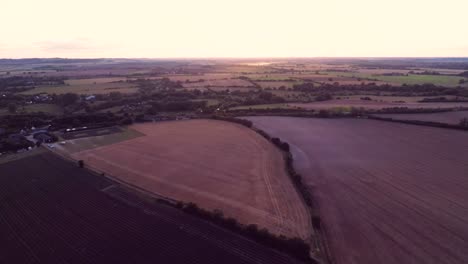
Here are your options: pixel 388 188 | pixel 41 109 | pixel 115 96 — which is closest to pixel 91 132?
pixel 41 109

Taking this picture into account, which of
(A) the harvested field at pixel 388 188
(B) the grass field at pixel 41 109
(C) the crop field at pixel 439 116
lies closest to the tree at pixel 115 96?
(B) the grass field at pixel 41 109

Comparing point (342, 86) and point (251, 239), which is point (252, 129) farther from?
point (342, 86)

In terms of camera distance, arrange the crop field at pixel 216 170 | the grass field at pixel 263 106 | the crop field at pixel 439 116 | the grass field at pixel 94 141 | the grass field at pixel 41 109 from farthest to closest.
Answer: the grass field at pixel 263 106 → the grass field at pixel 41 109 → the crop field at pixel 439 116 → the grass field at pixel 94 141 → the crop field at pixel 216 170

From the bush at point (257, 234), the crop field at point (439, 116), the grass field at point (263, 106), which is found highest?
the crop field at point (439, 116)

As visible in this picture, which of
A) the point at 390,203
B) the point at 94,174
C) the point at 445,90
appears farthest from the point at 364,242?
→ the point at 445,90

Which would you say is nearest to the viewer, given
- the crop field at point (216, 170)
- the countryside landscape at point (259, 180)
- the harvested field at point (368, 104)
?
the countryside landscape at point (259, 180)

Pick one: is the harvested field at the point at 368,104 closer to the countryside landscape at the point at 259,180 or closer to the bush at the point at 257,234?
the countryside landscape at the point at 259,180

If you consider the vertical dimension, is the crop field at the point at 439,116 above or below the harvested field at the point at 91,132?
above

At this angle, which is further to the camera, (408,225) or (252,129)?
(252,129)
